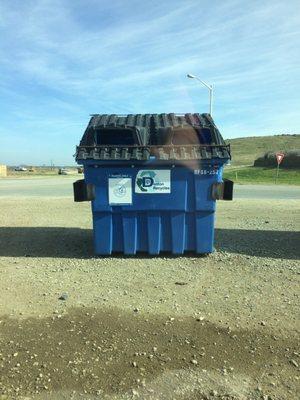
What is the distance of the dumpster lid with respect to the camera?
22.3 feet

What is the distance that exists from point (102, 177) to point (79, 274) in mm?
1470

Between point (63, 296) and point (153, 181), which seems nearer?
point (63, 296)

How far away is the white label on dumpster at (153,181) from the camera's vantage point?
269 inches

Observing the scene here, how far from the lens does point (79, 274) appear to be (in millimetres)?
6215

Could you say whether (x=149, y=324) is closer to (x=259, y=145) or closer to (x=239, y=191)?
(x=239, y=191)

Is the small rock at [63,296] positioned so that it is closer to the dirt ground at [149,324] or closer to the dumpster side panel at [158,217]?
the dirt ground at [149,324]

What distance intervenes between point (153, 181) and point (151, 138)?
3.19 feet

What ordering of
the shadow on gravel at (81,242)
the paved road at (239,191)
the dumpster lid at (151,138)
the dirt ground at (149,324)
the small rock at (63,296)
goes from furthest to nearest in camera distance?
1. the paved road at (239,191)
2. the shadow on gravel at (81,242)
3. the dumpster lid at (151,138)
4. the small rock at (63,296)
5. the dirt ground at (149,324)

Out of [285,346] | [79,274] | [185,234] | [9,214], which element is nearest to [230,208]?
[9,214]

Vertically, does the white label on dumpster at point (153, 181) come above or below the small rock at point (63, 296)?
above

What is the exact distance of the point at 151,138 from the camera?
7516 mm

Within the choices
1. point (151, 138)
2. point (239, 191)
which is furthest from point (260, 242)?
point (239, 191)

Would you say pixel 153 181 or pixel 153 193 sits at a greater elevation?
pixel 153 181

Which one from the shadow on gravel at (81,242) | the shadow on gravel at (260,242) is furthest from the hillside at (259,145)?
the shadow on gravel at (81,242)
